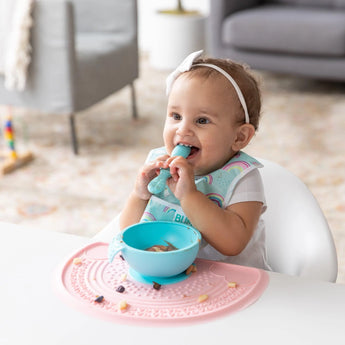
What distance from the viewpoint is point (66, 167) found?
2.87m

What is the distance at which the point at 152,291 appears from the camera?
35.4 inches

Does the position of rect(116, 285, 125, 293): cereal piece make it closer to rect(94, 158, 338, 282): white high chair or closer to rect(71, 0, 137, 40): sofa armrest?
rect(94, 158, 338, 282): white high chair

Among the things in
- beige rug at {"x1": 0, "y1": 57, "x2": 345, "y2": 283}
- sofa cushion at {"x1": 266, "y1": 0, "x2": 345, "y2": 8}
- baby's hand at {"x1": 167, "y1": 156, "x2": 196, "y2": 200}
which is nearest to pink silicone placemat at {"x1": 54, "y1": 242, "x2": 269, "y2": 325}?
baby's hand at {"x1": 167, "y1": 156, "x2": 196, "y2": 200}

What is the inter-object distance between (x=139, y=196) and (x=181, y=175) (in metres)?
0.12

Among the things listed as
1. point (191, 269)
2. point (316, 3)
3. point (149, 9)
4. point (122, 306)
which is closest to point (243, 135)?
point (191, 269)

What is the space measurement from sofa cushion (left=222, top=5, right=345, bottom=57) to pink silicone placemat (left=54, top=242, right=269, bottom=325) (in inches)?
116

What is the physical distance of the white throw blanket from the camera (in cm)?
276

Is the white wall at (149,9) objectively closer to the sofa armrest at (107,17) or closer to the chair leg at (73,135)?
the sofa armrest at (107,17)

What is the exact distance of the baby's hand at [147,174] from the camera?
1017mm

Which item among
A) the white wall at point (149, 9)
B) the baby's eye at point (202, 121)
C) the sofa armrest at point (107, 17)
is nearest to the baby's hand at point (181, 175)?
the baby's eye at point (202, 121)

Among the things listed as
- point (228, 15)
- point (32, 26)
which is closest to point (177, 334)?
point (32, 26)

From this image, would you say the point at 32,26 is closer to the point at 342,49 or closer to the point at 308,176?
the point at 308,176

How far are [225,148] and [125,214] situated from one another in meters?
0.21

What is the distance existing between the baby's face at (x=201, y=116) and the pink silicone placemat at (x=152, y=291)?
209 mm
